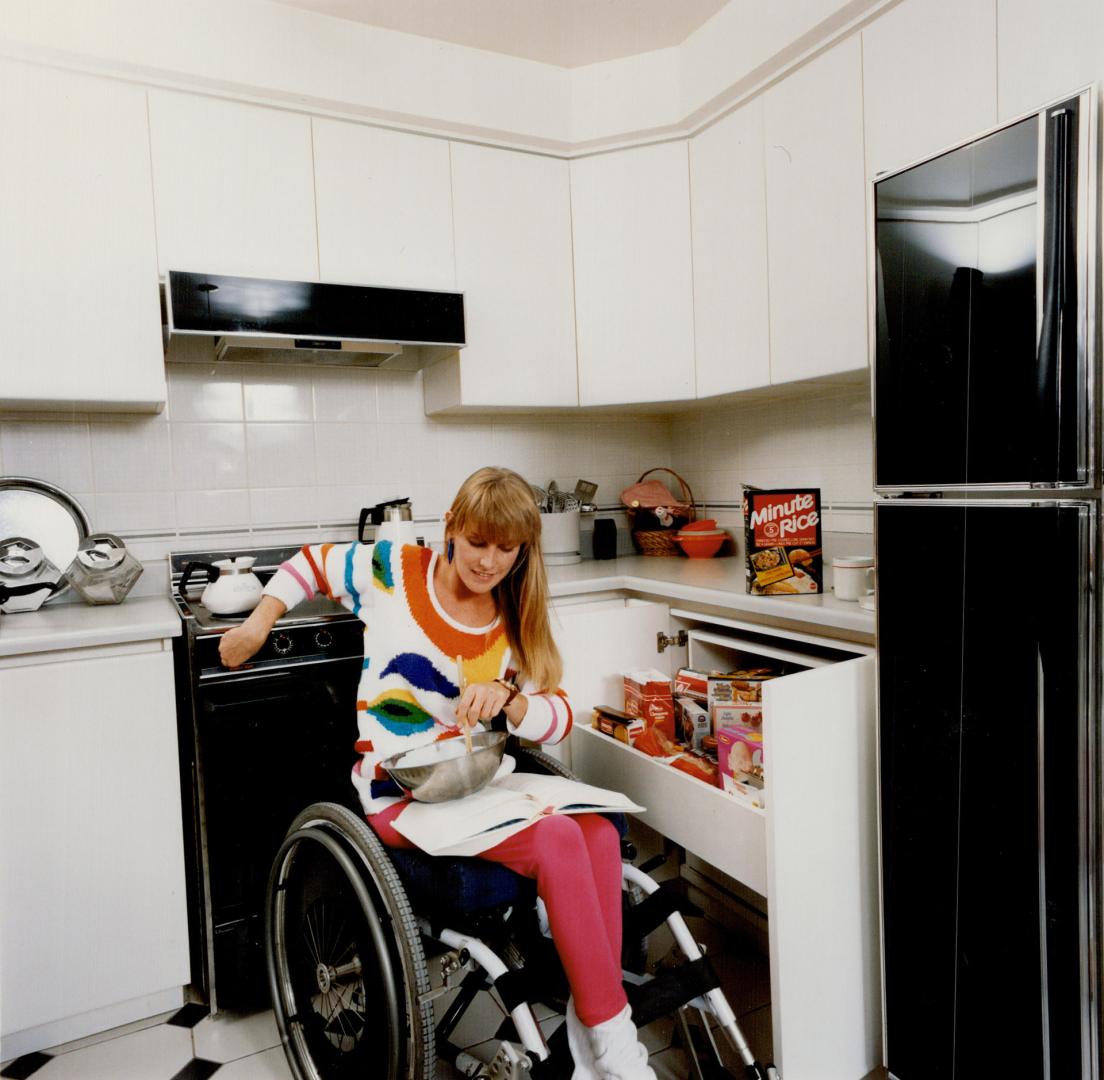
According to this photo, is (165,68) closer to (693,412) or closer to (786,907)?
(693,412)

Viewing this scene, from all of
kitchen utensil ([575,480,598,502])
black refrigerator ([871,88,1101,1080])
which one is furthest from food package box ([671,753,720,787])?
kitchen utensil ([575,480,598,502])

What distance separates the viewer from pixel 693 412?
2.85m

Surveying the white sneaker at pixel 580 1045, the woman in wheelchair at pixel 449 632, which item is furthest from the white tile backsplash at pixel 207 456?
the white sneaker at pixel 580 1045

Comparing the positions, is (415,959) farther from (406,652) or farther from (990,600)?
(990,600)

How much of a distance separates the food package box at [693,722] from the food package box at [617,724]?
110mm

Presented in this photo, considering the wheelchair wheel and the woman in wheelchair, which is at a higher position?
the woman in wheelchair

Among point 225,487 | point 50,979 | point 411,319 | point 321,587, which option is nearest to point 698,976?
point 321,587

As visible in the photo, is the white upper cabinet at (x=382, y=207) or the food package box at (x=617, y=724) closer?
the food package box at (x=617, y=724)

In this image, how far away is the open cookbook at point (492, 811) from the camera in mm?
1210

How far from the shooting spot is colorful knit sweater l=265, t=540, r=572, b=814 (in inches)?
57.9

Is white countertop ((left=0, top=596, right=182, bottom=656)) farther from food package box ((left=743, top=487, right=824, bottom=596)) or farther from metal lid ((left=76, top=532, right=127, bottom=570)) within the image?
food package box ((left=743, top=487, right=824, bottom=596))

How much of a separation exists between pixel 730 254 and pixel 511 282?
0.61 meters

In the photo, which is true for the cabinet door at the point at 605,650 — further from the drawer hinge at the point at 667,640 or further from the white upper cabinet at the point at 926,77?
the white upper cabinet at the point at 926,77

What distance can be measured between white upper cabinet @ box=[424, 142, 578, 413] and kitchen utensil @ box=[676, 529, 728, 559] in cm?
55
